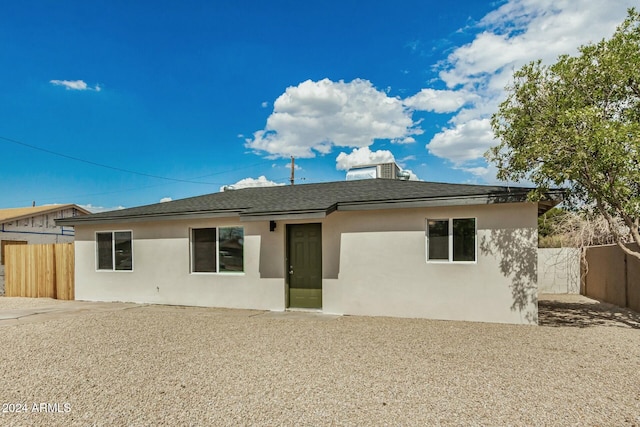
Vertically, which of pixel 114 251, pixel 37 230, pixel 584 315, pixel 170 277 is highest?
pixel 37 230

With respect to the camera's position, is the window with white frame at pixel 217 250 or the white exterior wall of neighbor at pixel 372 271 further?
the window with white frame at pixel 217 250

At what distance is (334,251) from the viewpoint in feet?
30.9

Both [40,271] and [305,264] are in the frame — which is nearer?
[305,264]

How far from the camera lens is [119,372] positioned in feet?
16.0

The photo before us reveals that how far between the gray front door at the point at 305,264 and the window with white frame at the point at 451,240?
264 centimetres

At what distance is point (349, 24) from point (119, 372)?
1324cm

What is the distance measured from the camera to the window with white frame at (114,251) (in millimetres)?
11742

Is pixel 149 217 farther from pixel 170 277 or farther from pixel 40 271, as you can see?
pixel 40 271

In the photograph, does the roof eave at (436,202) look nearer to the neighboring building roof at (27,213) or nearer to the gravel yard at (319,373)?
the gravel yard at (319,373)

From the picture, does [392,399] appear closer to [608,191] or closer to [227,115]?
[608,191]

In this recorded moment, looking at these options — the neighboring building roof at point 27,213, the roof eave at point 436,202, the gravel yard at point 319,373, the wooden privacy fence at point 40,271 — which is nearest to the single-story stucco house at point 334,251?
the roof eave at point 436,202

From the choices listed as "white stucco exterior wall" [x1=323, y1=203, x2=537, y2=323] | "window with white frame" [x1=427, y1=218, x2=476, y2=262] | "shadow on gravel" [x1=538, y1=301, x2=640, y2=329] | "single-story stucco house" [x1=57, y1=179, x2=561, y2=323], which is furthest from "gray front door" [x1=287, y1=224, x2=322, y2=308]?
"shadow on gravel" [x1=538, y1=301, x2=640, y2=329]

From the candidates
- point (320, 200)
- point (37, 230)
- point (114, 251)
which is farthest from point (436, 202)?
point (37, 230)

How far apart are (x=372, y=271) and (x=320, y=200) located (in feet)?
6.92
